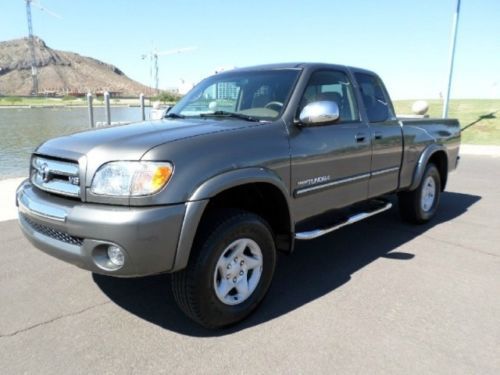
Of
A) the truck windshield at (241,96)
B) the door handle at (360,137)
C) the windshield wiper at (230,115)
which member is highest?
the truck windshield at (241,96)

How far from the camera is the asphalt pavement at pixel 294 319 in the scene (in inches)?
102

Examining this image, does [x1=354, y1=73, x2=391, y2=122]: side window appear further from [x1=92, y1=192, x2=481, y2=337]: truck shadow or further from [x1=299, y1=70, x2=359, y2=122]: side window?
[x1=92, y1=192, x2=481, y2=337]: truck shadow

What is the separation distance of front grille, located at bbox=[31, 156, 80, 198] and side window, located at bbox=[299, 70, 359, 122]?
192cm

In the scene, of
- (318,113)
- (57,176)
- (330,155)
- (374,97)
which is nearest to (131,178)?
(57,176)

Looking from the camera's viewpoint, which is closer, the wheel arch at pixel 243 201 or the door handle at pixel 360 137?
the wheel arch at pixel 243 201

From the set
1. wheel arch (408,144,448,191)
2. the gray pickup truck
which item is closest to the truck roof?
the gray pickup truck

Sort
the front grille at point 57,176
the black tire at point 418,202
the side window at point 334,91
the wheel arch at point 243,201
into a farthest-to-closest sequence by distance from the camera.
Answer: the black tire at point 418,202 < the side window at point 334,91 < the front grille at point 57,176 < the wheel arch at point 243,201

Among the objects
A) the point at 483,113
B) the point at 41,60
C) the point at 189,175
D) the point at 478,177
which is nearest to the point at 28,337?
the point at 189,175

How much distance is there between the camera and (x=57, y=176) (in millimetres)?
2861

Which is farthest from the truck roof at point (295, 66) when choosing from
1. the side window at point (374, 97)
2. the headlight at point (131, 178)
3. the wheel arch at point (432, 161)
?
the headlight at point (131, 178)

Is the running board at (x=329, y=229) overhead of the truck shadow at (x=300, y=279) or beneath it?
overhead

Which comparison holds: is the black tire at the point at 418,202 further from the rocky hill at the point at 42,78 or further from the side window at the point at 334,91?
the rocky hill at the point at 42,78

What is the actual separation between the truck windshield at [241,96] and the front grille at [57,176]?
134 centimetres

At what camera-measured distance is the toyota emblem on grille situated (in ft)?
9.52
